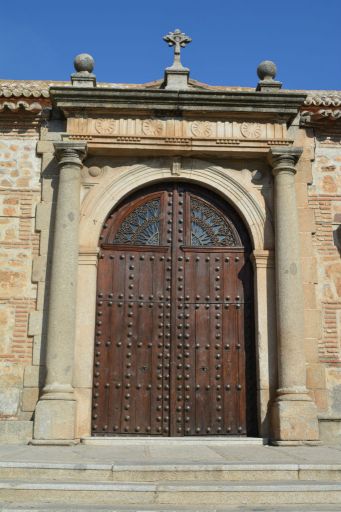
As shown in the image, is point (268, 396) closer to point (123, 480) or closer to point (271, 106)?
point (123, 480)

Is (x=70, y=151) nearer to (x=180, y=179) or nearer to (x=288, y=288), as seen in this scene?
(x=180, y=179)

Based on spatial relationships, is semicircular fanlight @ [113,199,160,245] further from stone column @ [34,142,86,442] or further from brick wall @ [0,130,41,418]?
brick wall @ [0,130,41,418]

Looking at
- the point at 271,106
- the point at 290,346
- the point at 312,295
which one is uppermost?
the point at 271,106

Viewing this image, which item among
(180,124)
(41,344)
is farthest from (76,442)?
(180,124)

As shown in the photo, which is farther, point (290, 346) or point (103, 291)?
point (103, 291)

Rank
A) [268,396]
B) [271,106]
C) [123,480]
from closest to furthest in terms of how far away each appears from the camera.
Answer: [123,480] → [268,396] → [271,106]

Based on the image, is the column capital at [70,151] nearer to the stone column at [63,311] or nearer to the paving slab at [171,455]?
the stone column at [63,311]

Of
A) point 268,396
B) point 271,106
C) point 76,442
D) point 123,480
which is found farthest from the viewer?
point 271,106

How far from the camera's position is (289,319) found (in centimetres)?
684

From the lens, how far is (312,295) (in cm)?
721

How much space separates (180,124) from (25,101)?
203 centimetres

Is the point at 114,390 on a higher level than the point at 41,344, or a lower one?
lower

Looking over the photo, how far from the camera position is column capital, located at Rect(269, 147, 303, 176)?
7289 millimetres

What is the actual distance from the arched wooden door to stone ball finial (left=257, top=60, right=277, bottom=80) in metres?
1.75
